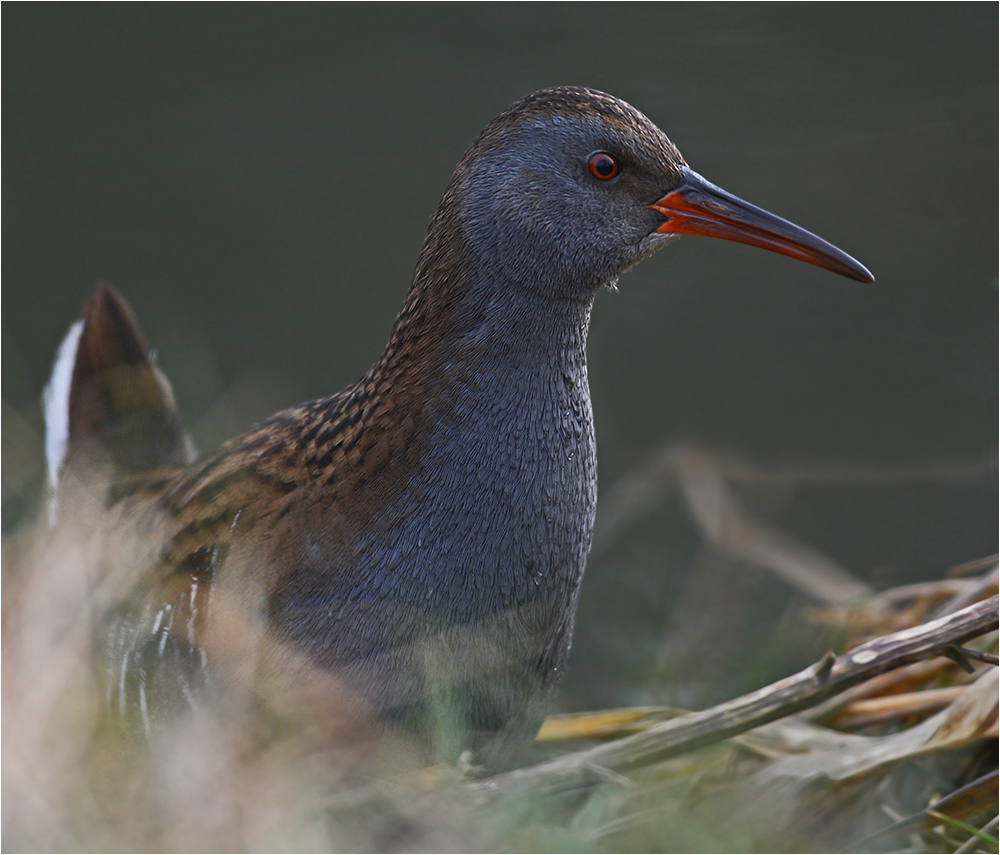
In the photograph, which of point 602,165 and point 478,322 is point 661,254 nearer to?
point 602,165

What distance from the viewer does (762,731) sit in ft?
7.07

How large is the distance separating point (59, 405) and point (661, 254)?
2673 mm

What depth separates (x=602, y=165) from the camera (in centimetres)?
191

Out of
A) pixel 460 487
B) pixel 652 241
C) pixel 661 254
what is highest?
pixel 661 254

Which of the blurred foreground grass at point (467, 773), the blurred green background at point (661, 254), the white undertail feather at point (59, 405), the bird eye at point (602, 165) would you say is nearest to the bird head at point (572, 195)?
the bird eye at point (602, 165)

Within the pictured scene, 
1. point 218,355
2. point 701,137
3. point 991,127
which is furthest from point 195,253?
point 991,127

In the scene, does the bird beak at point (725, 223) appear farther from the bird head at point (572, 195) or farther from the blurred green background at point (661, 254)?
→ the blurred green background at point (661, 254)

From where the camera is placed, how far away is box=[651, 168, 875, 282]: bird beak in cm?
195

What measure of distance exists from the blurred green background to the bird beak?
1799 millimetres

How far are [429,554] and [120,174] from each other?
11.5ft

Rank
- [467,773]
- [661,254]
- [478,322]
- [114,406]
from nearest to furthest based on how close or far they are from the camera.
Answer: [467,773] → [478,322] → [114,406] → [661,254]

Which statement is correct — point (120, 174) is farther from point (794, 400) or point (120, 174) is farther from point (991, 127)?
point (991, 127)

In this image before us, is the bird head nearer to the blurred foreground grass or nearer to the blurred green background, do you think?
the blurred foreground grass

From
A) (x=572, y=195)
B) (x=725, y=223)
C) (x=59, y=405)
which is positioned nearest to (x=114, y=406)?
(x=59, y=405)
